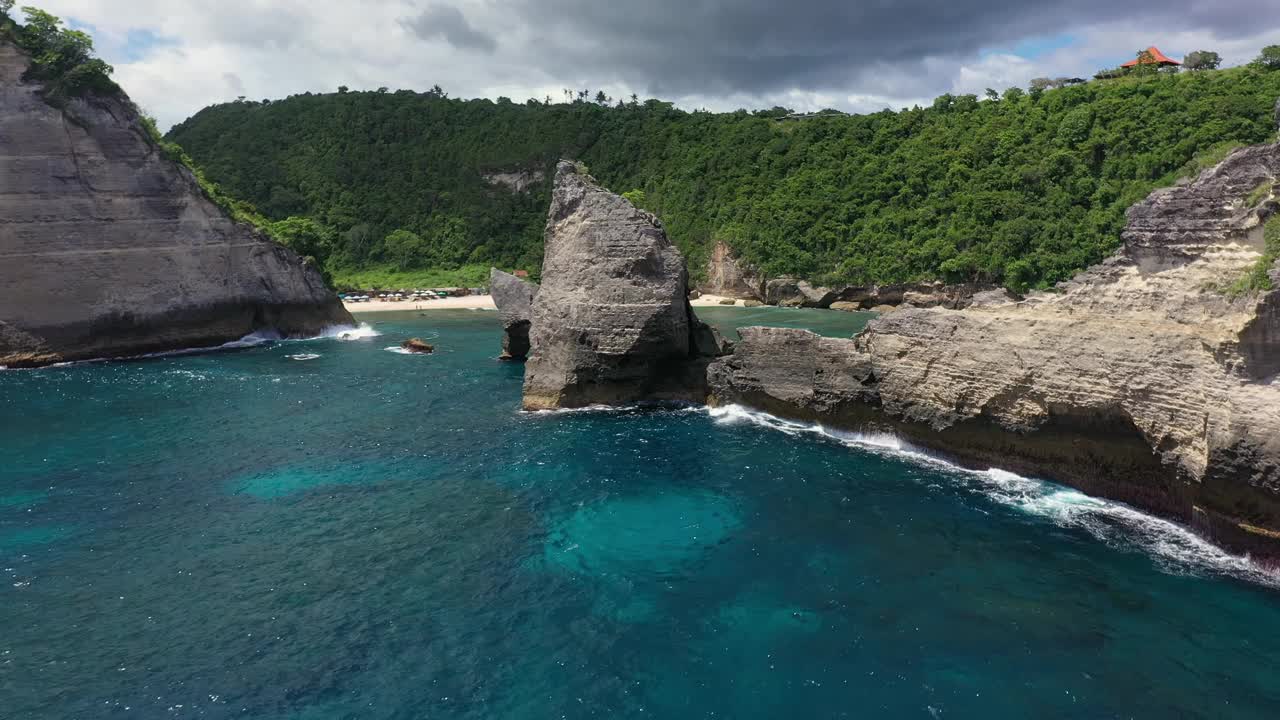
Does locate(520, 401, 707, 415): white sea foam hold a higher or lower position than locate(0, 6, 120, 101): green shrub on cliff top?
lower

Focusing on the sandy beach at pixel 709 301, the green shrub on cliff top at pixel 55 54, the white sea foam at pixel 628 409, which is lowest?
the white sea foam at pixel 628 409

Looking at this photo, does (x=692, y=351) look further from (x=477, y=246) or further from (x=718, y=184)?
(x=477, y=246)

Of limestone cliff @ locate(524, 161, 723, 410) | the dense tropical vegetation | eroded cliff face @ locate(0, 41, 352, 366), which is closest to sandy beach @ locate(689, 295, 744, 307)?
the dense tropical vegetation

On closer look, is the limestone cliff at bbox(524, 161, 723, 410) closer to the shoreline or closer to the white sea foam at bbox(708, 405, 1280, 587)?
the white sea foam at bbox(708, 405, 1280, 587)

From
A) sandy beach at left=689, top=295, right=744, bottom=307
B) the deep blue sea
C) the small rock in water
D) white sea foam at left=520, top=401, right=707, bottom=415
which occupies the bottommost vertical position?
the deep blue sea

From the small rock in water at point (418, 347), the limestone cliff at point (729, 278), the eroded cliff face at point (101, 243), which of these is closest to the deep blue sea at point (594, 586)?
the small rock in water at point (418, 347)

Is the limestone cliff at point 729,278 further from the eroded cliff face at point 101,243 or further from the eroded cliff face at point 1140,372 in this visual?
the eroded cliff face at point 1140,372
